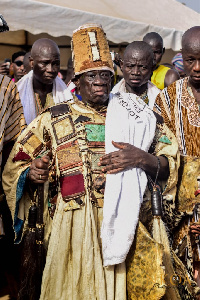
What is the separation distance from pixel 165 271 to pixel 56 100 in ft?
9.39

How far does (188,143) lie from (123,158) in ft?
3.15

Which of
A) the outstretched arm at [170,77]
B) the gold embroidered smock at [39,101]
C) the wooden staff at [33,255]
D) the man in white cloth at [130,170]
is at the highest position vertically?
the outstretched arm at [170,77]

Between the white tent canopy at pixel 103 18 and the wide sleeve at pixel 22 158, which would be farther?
the white tent canopy at pixel 103 18

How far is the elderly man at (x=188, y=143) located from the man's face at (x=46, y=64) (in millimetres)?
1819

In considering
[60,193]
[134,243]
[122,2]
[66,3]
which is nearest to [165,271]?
[134,243]

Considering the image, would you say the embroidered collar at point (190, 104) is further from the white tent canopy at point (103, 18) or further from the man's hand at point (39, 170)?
the white tent canopy at point (103, 18)

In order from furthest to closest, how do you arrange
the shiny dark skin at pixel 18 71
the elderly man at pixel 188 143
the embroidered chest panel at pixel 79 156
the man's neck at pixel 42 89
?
the shiny dark skin at pixel 18 71 < the man's neck at pixel 42 89 < the elderly man at pixel 188 143 < the embroidered chest panel at pixel 79 156

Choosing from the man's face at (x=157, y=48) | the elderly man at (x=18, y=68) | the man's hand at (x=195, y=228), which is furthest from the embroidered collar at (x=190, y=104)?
the elderly man at (x=18, y=68)

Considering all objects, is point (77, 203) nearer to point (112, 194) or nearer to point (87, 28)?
point (112, 194)

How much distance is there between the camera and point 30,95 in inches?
207

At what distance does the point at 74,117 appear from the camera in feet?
10.7

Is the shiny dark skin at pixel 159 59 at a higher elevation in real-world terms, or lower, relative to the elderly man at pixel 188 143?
higher

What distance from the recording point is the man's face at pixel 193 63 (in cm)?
373

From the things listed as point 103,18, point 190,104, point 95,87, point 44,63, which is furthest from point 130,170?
point 103,18
